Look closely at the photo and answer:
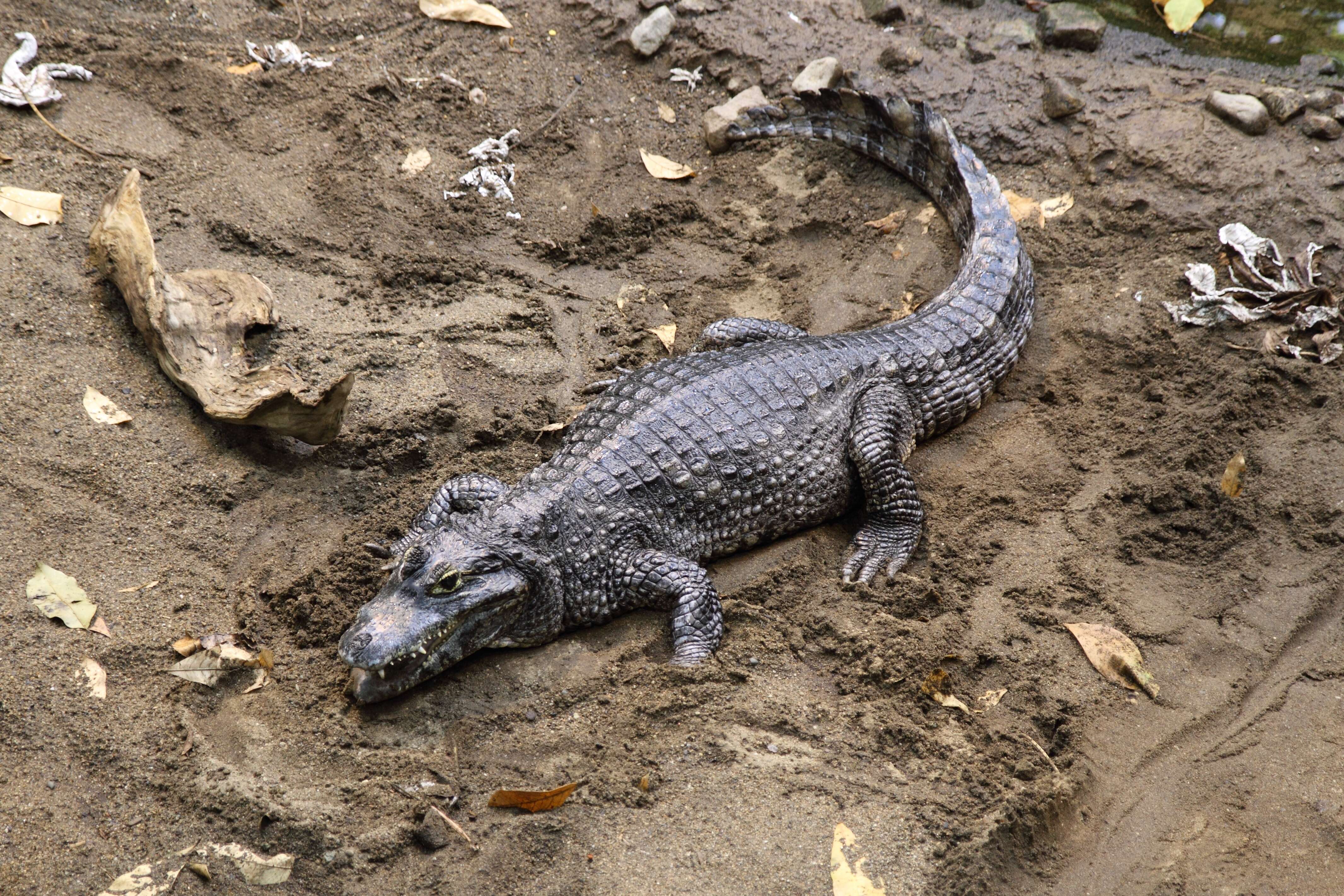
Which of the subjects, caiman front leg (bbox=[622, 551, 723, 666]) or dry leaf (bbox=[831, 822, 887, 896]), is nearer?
dry leaf (bbox=[831, 822, 887, 896])

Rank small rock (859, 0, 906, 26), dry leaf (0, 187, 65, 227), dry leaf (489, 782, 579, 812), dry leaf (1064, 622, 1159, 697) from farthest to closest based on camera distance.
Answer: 1. small rock (859, 0, 906, 26)
2. dry leaf (0, 187, 65, 227)
3. dry leaf (1064, 622, 1159, 697)
4. dry leaf (489, 782, 579, 812)

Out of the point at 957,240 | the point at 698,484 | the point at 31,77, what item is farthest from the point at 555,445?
the point at 31,77

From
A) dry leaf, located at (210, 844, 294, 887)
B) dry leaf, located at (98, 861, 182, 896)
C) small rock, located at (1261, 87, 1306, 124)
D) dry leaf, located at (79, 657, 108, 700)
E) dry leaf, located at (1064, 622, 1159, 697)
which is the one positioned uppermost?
small rock, located at (1261, 87, 1306, 124)

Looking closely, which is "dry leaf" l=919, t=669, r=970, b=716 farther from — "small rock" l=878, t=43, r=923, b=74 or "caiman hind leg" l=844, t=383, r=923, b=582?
"small rock" l=878, t=43, r=923, b=74

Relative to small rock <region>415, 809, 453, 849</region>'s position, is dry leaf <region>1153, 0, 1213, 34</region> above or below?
above

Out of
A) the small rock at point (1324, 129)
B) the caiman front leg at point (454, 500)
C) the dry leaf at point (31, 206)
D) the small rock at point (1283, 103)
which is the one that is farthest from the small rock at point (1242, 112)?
the dry leaf at point (31, 206)

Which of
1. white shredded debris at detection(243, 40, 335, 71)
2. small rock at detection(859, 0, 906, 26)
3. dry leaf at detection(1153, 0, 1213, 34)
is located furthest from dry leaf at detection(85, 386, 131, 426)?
dry leaf at detection(1153, 0, 1213, 34)

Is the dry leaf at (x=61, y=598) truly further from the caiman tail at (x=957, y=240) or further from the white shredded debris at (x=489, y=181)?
the caiman tail at (x=957, y=240)
